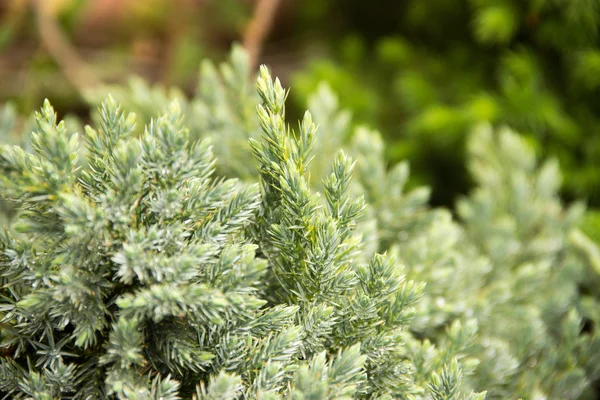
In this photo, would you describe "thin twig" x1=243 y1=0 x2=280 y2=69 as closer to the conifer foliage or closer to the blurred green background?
the blurred green background

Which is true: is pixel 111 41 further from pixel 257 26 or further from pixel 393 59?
pixel 393 59

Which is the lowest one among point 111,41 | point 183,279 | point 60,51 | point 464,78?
point 183,279

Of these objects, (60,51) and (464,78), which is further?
(60,51)

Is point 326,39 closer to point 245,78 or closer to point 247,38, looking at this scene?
point 247,38

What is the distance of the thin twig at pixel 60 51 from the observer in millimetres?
1521

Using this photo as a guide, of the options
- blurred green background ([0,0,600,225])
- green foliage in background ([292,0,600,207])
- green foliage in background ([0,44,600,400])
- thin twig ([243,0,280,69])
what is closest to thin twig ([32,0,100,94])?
blurred green background ([0,0,600,225])

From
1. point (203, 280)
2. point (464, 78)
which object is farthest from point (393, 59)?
point (203, 280)

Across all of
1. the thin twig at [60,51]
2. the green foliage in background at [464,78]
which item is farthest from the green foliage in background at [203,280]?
the thin twig at [60,51]

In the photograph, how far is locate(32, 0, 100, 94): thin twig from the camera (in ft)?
4.99

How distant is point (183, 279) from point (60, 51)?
131 centimetres

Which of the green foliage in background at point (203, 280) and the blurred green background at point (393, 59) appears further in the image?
the blurred green background at point (393, 59)

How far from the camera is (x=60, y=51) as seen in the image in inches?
60.4

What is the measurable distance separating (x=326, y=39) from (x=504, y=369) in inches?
49.8

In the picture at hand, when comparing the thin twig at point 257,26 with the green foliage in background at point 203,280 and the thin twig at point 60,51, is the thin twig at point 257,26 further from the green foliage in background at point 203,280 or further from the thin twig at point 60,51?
the green foliage in background at point 203,280
